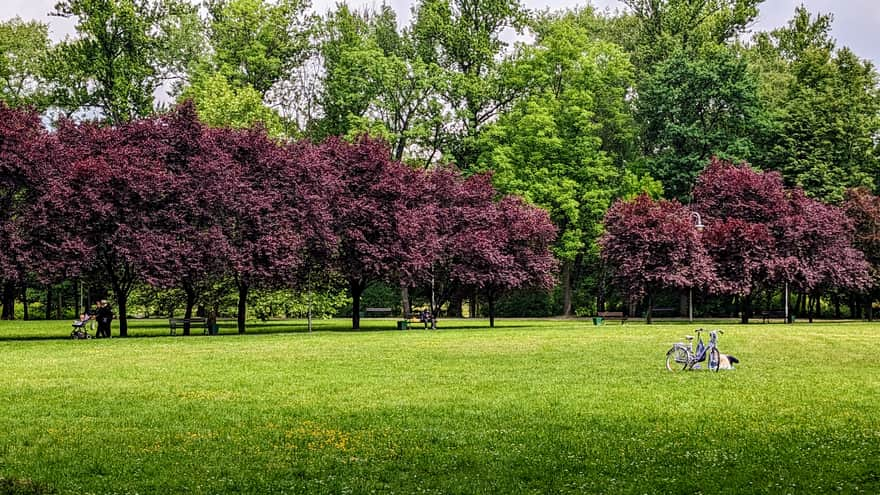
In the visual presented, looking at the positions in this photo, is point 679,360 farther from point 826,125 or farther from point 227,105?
point 826,125

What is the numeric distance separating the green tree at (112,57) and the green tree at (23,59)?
3567 mm

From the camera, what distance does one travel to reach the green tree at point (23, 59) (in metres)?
63.6

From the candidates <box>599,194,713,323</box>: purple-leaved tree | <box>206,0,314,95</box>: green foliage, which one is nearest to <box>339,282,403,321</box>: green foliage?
<box>206,0,314,95</box>: green foliage

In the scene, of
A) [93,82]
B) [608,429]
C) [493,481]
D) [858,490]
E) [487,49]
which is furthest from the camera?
[487,49]

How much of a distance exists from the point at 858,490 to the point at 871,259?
49704 mm

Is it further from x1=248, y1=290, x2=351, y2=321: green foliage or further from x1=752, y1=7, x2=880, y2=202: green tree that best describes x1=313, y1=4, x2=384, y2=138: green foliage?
x1=752, y1=7, x2=880, y2=202: green tree

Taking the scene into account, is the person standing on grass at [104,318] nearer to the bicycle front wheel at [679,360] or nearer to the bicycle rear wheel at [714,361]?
the bicycle front wheel at [679,360]

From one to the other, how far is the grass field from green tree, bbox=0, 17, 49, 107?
147 feet

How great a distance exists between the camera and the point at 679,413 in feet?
49.3

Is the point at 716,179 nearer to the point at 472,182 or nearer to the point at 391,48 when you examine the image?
the point at 472,182

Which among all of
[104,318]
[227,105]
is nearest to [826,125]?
[227,105]

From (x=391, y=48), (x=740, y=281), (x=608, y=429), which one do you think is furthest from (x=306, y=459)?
(x=391, y=48)

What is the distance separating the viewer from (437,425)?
1399cm

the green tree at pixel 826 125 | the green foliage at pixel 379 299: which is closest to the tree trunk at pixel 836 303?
the green tree at pixel 826 125
